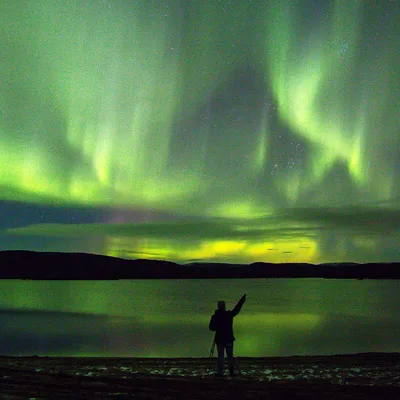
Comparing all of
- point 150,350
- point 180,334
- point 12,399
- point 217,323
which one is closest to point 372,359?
point 217,323

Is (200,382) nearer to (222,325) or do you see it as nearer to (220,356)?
(220,356)

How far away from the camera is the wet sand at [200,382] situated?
1268 cm

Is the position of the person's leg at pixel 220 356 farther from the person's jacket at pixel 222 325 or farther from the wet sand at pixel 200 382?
the wet sand at pixel 200 382

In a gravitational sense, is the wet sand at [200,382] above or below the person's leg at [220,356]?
below

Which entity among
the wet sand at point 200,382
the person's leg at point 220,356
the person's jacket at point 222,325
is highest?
the person's jacket at point 222,325

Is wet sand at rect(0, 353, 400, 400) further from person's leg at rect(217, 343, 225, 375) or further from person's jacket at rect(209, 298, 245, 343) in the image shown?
person's jacket at rect(209, 298, 245, 343)

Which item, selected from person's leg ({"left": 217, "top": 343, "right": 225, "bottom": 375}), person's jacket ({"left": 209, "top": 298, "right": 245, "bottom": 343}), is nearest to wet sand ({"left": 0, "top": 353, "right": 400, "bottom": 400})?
person's leg ({"left": 217, "top": 343, "right": 225, "bottom": 375})

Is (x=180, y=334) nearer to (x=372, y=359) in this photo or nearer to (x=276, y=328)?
(x=276, y=328)

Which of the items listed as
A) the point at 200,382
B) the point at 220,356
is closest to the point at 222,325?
the point at 220,356

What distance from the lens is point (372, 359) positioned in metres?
22.9

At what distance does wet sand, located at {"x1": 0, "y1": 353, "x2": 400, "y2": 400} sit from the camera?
12.7 meters

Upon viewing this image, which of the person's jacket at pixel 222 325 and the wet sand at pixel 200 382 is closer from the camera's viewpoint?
the wet sand at pixel 200 382

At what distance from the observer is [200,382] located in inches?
576

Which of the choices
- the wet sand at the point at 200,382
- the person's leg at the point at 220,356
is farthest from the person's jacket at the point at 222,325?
the wet sand at the point at 200,382
